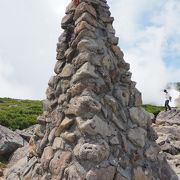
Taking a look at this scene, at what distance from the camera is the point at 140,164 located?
8.57m

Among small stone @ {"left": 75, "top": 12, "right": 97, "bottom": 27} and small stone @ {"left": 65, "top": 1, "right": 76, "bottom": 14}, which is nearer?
small stone @ {"left": 75, "top": 12, "right": 97, "bottom": 27}

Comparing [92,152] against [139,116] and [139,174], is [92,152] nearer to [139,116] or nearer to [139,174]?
[139,174]

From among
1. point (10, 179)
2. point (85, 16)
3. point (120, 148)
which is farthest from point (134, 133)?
point (10, 179)

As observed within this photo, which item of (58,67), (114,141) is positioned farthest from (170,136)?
(114,141)

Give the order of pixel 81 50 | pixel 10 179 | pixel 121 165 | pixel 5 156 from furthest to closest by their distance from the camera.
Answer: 1. pixel 5 156
2. pixel 10 179
3. pixel 81 50
4. pixel 121 165

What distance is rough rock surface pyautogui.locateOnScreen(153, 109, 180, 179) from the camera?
60.7 feet

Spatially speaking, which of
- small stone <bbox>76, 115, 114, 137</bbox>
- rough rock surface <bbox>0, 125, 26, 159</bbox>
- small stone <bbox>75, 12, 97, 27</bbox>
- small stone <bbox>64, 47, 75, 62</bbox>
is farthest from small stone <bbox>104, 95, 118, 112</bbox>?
rough rock surface <bbox>0, 125, 26, 159</bbox>

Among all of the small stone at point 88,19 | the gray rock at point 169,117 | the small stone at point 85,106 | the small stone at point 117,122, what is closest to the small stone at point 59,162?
the small stone at point 85,106

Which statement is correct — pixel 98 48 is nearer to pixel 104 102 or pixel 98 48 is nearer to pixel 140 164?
pixel 104 102

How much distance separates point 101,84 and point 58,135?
4.47 feet

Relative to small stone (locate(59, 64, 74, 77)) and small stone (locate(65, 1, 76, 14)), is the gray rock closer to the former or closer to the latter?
small stone (locate(65, 1, 76, 14))

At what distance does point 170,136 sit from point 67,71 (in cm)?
1576

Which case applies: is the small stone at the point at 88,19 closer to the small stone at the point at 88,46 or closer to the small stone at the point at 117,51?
the small stone at the point at 88,46

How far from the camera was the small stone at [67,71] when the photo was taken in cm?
895
